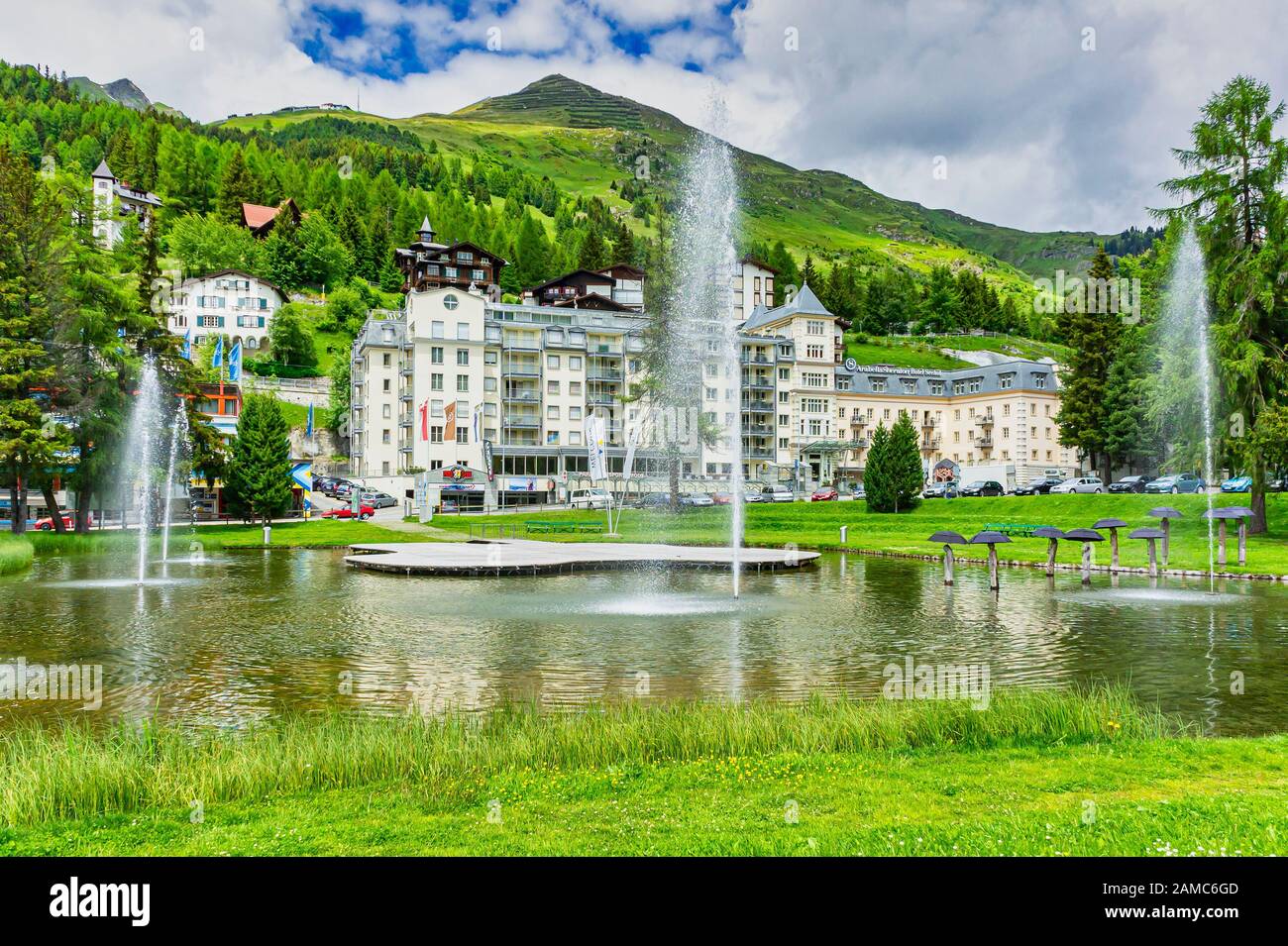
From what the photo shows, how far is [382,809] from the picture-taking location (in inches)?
332

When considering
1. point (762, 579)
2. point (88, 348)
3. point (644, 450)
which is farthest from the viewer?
point (644, 450)

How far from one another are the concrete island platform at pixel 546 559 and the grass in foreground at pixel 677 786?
77.8 feet

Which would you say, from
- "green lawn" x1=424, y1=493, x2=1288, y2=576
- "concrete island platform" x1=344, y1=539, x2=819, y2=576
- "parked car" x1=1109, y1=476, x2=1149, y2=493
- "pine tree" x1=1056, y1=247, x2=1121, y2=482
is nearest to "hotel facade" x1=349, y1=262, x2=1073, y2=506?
"green lawn" x1=424, y1=493, x2=1288, y2=576

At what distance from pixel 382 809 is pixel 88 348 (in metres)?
54.4

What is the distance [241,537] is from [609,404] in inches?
2054

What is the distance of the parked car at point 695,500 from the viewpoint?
84838 millimetres

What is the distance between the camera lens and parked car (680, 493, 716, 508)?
8484cm

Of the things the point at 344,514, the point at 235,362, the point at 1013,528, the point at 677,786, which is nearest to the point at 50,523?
the point at 235,362

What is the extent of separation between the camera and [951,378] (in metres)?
123

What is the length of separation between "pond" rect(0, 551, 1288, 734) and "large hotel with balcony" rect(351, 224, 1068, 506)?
47902 mm

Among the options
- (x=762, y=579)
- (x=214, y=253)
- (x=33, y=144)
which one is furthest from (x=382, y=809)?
(x=33, y=144)

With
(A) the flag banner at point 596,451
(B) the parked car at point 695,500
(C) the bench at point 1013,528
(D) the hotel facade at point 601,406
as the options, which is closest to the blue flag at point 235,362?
(D) the hotel facade at point 601,406

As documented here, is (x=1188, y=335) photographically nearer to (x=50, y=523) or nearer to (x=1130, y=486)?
(x=1130, y=486)
